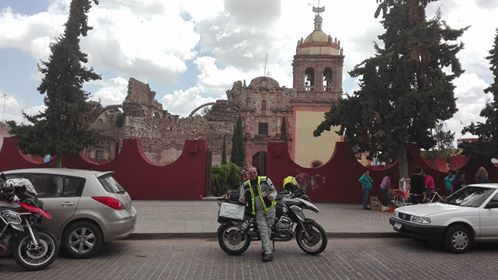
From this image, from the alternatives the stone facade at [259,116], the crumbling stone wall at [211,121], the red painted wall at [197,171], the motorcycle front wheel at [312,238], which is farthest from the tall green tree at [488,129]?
the crumbling stone wall at [211,121]

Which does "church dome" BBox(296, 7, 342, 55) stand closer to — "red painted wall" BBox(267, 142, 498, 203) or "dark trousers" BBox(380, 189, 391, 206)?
"red painted wall" BBox(267, 142, 498, 203)

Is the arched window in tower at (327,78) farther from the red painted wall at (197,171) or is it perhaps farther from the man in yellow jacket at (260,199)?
the man in yellow jacket at (260,199)

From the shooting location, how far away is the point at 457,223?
9125mm

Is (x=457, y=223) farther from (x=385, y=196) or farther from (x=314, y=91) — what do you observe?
(x=314, y=91)

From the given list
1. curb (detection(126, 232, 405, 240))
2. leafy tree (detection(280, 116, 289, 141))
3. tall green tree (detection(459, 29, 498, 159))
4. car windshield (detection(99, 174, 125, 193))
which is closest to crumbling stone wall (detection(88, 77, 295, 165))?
leafy tree (detection(280, 116, 289, 141))

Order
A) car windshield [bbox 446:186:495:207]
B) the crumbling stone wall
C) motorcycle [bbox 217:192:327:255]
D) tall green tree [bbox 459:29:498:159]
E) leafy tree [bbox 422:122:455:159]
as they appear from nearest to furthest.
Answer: motorcycle [bbox 217:192:327:255] < car windshield [bbox 446:186:495:207] < tall green tree [bbox 459:29:498:159] < leafy tree [bbox 422:122:455:159] < the crumbling stone wall

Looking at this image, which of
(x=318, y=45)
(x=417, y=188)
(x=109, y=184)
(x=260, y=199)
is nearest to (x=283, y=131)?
(x=318, y=45)

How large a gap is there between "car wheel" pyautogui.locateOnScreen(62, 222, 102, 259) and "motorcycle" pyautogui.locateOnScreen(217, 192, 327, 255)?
2.09 m

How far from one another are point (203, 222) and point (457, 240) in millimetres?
5992

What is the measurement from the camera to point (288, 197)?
891 centimetres

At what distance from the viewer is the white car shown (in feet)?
29.5

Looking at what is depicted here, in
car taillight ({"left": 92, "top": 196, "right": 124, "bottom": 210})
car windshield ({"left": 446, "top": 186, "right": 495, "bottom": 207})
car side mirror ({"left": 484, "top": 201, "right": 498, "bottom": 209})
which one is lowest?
car taillight ({"left": 92, "top": 196, "right": 124, "bottom": 210})

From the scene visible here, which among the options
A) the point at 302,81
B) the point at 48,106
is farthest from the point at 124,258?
the point at 302,81

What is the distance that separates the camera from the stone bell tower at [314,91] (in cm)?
4884
